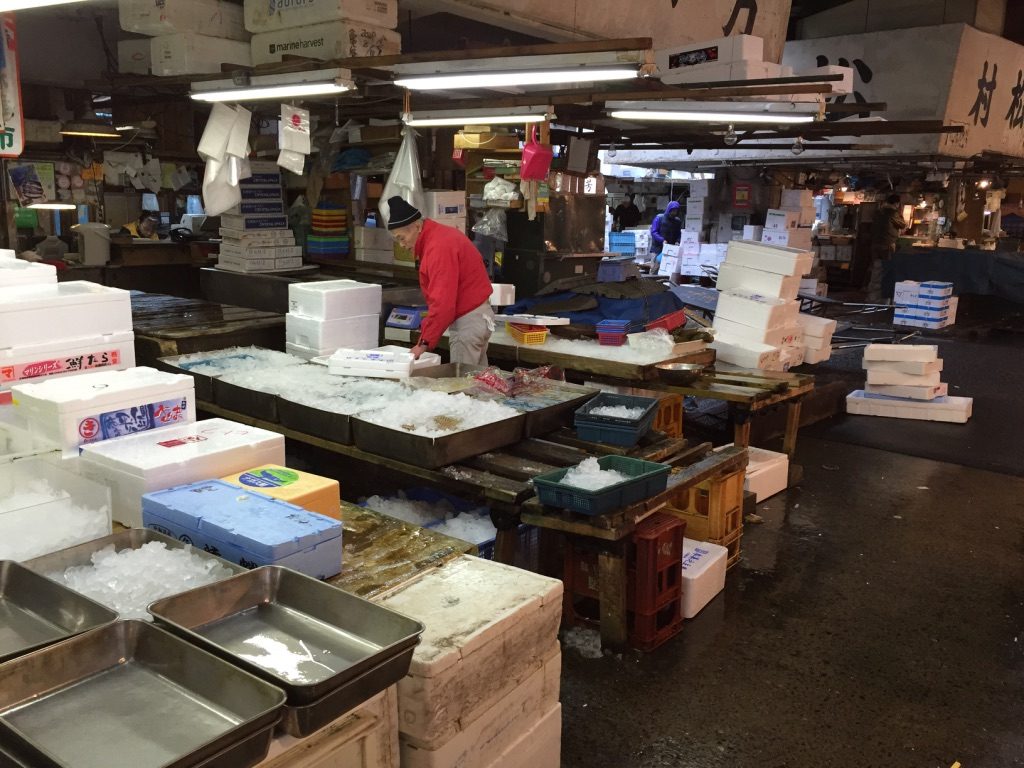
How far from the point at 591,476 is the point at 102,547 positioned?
2412 mm

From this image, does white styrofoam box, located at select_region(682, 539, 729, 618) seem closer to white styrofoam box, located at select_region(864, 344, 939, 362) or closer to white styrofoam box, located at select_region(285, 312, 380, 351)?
white styrofoam box, located at select_region(285, 312, 380, 351)

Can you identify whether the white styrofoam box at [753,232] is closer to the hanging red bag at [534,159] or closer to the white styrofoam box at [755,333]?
the white styrofoam box at [755,333]

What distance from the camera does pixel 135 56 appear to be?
8.38 m

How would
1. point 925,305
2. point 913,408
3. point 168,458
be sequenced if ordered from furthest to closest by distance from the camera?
point 925,305
point 913,408
point 168,458

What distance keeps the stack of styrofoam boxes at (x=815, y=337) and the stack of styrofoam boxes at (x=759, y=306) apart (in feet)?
4.01

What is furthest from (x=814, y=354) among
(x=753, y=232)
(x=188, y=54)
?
(x=753, y=232)

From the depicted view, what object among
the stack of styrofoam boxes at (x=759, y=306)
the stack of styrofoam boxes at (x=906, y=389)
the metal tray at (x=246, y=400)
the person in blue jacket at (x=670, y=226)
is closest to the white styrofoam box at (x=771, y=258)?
the stack of styrofoam boxes at (x=759, y=306)

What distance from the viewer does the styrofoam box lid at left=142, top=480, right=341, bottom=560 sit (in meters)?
2.67

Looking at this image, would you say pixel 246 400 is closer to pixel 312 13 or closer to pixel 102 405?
pixel 102 405

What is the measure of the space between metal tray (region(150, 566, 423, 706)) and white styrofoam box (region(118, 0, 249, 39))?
6.11 meters

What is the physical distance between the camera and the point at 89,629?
216 centimetres

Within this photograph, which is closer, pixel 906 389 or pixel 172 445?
pixel 172 445

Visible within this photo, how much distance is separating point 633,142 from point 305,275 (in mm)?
5396

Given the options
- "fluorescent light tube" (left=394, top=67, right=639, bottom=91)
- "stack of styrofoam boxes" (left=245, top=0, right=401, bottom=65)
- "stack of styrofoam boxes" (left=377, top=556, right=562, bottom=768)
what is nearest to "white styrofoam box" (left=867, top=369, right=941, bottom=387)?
"fluorescent light tube" (left=394, top=67, right=639, bottom=91)
